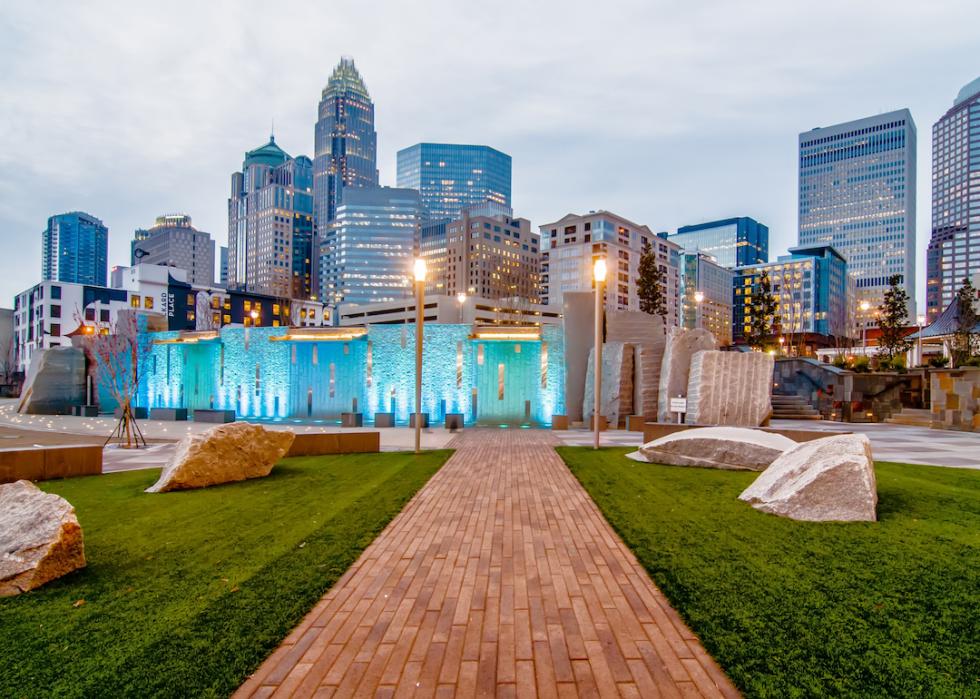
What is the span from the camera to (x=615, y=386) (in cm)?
2072

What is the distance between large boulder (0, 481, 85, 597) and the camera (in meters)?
4.60

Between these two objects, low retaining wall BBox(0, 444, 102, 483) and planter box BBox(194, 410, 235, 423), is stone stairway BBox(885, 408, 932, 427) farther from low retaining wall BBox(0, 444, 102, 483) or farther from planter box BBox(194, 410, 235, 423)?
planter box BBox(194, 410, 235, 423)

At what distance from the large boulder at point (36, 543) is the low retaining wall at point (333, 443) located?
7.96 m

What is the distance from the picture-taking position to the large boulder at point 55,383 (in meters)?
29.2

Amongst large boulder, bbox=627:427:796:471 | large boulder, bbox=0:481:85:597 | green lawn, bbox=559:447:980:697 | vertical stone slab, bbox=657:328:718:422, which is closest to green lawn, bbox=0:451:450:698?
large boulder, bbox=0:481:85:597

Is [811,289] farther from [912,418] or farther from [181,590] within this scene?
[181,590]

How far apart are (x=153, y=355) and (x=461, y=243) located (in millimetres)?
131092

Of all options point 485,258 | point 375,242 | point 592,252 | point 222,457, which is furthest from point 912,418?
point 375,242

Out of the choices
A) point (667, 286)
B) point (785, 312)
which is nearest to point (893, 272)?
point (785, 312)

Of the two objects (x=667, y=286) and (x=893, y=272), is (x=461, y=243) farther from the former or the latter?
(x=893, y=272)

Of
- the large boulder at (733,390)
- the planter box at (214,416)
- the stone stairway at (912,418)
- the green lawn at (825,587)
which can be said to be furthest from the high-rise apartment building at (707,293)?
→ the green lawn at (825,587)

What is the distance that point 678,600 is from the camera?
14.2 ft

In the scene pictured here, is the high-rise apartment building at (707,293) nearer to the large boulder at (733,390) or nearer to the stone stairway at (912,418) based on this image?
the stone stairway at (912,418)

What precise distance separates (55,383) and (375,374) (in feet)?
68.0
